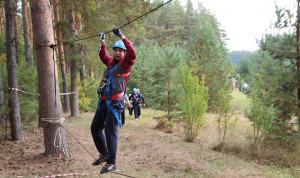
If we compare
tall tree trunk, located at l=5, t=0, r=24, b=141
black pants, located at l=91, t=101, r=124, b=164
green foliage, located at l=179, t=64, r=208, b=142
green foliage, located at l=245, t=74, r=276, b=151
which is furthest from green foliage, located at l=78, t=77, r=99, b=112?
black pants, located at l=91, t=101, r=124, b=164

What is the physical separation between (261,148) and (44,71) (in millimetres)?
7103

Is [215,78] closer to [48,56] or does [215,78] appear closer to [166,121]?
[166,121]

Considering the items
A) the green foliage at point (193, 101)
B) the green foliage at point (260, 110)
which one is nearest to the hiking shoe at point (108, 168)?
the green foliage at point (193, 101)

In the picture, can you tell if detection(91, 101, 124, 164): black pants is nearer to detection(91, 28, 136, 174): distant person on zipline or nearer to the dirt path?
detection(91, 28, 136, 174): distant person on zipline

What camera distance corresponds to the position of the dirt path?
17.8 feet

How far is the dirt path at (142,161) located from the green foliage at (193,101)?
2.46 ft

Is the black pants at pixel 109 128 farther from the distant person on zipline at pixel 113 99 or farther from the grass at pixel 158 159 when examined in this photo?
the grass at pixel 158 159

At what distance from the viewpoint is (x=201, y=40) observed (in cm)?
1964

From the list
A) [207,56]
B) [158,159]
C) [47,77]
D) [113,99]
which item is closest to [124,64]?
[113,99]

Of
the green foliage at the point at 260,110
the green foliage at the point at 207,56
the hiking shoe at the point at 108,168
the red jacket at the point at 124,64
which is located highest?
the green foliage at the point at 207,56

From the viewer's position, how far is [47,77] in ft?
19.1

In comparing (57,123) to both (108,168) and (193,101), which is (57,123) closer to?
(108,168)

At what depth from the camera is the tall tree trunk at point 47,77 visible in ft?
18.9

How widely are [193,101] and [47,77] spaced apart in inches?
202
